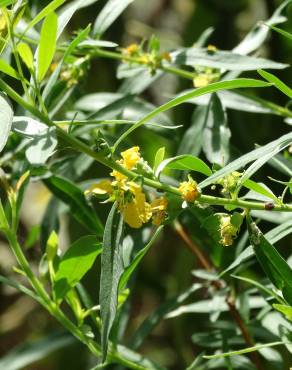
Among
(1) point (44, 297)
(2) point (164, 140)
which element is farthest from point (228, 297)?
(2) point (164, 140)

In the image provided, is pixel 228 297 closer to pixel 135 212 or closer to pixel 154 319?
pixel 154 319

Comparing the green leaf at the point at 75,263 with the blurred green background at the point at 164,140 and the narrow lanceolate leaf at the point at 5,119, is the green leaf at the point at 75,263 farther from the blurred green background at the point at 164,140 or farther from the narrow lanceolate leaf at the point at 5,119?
the blurred green background at the point at 164,140

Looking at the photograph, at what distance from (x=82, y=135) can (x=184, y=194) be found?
416 millimetres

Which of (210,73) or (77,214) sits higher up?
(210,73)

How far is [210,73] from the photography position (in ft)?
2.97

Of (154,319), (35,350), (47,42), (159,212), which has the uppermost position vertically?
(47,42)

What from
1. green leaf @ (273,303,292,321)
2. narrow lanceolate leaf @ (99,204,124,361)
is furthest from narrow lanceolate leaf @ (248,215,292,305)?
narrow lanceolate leaf @ (99,204,124,361)

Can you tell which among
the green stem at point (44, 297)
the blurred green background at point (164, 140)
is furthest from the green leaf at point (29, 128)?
the blurred green background at point (164, 140)

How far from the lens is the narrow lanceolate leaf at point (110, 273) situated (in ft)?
1.94

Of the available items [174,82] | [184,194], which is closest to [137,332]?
[184,194]

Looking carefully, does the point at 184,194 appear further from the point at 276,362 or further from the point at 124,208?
the point at 276,362

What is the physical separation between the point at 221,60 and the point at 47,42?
0.84 feet

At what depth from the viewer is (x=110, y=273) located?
60 centimetres

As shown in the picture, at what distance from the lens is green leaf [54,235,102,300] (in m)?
0.70
